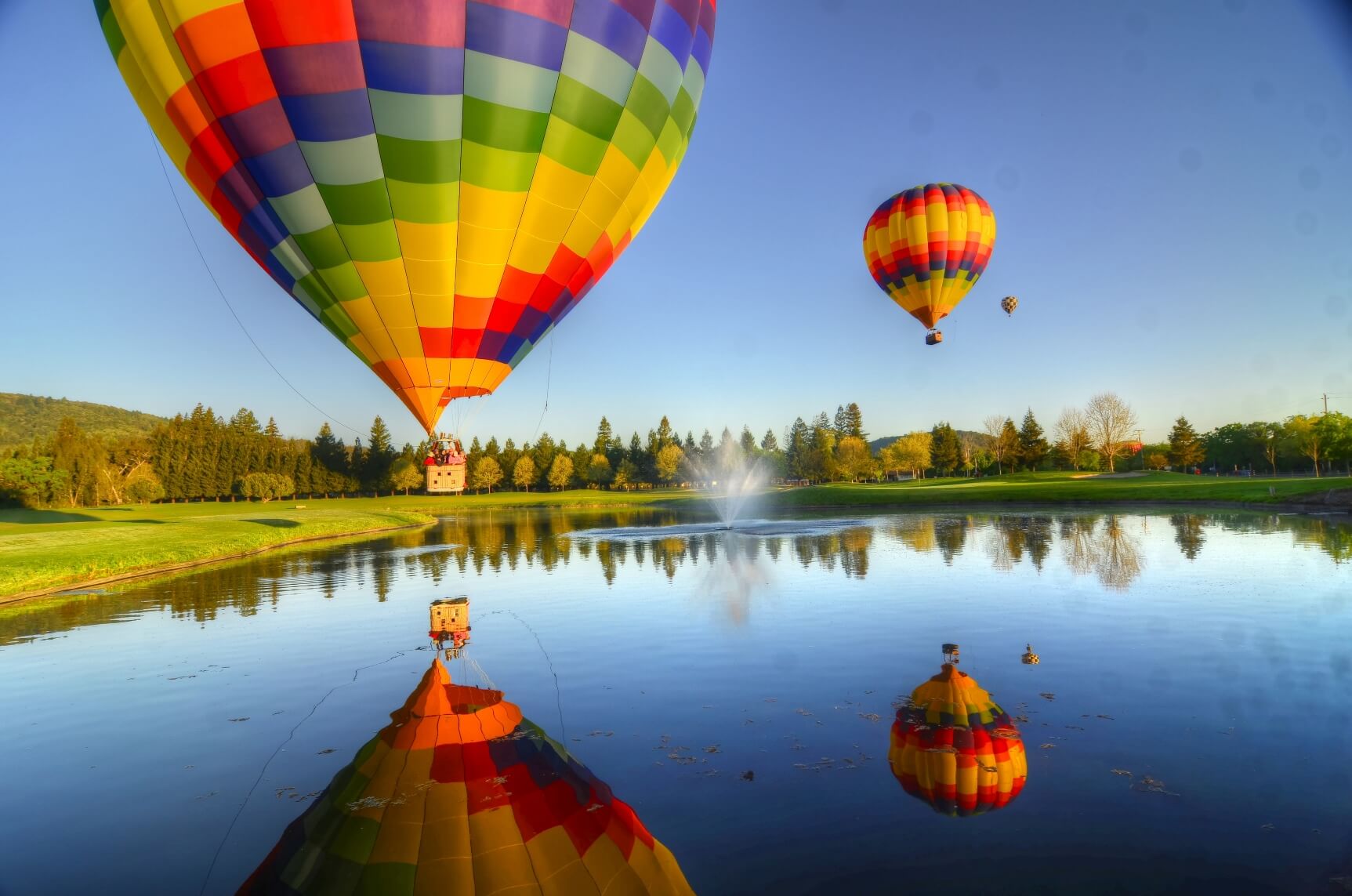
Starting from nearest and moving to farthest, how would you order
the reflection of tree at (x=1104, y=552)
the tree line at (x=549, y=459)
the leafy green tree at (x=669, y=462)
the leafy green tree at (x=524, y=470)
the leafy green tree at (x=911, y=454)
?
the reflection of tree at (x=1104, y=552) → the tree line at (x=549, y=459) → the leafy green tree at (x=911, y=454) → the leafy green tree at (x=524, y=470) → the leafy green tree at (x=669, y=462)

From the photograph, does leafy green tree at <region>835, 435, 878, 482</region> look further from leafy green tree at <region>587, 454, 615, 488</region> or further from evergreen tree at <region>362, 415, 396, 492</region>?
evergreen tree at <region>362, 415, 396, 492</region>

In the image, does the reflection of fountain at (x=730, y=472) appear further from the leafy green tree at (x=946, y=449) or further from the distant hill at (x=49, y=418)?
the distant hill at (x=49, y=418)

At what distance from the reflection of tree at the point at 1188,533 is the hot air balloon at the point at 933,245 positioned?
33.6 ft

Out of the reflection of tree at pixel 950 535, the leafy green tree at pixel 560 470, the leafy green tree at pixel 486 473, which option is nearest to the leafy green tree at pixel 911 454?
the leafy green tree at pixel 560 470

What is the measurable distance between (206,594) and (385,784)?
1346cm

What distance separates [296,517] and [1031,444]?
72.0 metres

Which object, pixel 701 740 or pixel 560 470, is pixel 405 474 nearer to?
pixel 560 470

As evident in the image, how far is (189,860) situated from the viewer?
4.52 metres

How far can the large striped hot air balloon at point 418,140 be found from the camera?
8086mm

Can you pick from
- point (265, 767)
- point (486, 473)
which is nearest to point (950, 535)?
point (265, 767)

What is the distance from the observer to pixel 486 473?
87.5 meters

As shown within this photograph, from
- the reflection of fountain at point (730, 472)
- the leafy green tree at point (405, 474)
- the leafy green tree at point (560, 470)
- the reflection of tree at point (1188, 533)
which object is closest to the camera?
the reflection of tree at point (1188, 533)

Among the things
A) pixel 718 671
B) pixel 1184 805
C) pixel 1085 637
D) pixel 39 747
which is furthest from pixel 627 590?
pixel 1184 805

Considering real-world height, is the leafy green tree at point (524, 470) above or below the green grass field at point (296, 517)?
above
